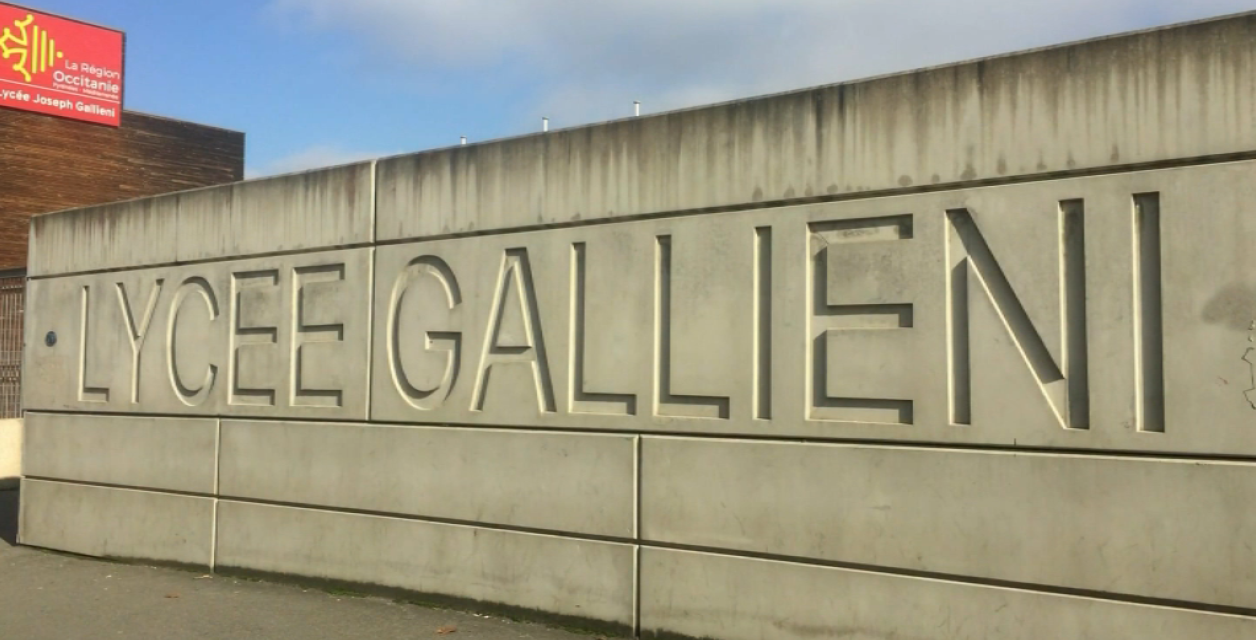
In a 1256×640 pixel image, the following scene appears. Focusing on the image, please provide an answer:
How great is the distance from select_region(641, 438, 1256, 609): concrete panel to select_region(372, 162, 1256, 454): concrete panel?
12 centimetres

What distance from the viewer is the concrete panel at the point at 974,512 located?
183 inches

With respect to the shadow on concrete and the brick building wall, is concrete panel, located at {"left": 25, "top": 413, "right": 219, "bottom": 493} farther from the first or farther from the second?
the brick building wall

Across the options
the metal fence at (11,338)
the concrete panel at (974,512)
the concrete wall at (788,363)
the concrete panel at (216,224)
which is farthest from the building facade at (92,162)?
the concrete panel at (974,512)

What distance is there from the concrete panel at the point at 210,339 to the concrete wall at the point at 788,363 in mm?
46

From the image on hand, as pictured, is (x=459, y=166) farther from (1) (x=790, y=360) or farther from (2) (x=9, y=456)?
(2) (x=9, y=456)

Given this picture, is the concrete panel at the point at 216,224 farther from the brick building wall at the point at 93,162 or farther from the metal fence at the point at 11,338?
the brick building wall at the point at 93,162

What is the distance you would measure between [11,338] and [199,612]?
28.6 ft

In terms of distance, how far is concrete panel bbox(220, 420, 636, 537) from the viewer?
6.57 m

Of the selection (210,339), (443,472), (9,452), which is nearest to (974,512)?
(443,472)

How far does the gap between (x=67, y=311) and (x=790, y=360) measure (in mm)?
7737

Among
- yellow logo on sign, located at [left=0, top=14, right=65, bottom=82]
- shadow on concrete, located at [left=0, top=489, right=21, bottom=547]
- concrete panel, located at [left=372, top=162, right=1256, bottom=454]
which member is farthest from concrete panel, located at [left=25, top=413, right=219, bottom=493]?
yellow logo on sign, located at [left=0, top=14, right=65, bottom=82]

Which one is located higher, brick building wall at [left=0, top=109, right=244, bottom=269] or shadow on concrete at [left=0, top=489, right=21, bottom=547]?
brick building wall at [left=0, top=109, right=244, bottom=269]

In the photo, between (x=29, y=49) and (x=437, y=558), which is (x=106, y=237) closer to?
(x=437, y=558)

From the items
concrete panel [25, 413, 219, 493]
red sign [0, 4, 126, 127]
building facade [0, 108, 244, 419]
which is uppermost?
red sign [0, 4, 126, 127]
